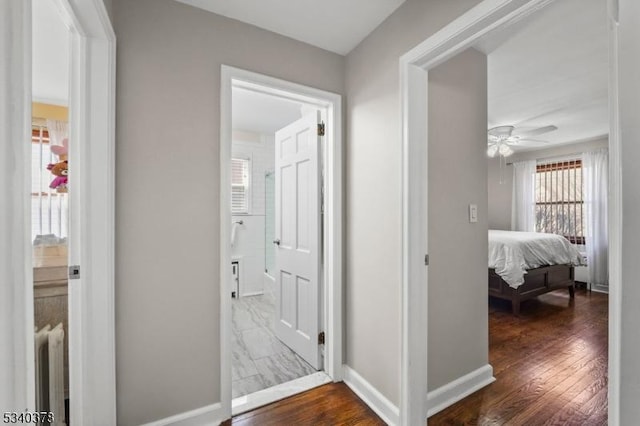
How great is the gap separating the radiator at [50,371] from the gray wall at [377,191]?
1.66 meters

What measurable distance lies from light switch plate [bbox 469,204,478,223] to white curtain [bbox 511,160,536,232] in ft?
15.3

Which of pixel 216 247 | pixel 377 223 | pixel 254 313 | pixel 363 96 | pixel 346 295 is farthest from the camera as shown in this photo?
pixel 254 313

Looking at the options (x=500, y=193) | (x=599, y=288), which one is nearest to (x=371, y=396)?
(x=599, y=288)

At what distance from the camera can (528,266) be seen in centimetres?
373

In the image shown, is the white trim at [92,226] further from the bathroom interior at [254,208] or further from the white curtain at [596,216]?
the white curtain at [596,216]

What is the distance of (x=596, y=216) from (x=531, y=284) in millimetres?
2237

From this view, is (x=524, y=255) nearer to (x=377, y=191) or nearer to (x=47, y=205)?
(x=377, y=191)

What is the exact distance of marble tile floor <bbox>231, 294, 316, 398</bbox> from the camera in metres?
2.19

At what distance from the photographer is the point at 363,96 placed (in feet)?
6.76

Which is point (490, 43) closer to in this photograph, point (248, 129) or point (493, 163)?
point (248, 129)

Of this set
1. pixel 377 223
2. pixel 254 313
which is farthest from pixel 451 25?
pixel 254 313

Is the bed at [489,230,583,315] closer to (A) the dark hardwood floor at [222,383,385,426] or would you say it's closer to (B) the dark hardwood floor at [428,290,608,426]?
(B) the dark hardwood floor at [428,290,608,426]

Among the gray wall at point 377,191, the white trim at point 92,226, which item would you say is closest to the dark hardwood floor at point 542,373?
the gray wall at point 377,191

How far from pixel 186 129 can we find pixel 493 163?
21.1 feet
